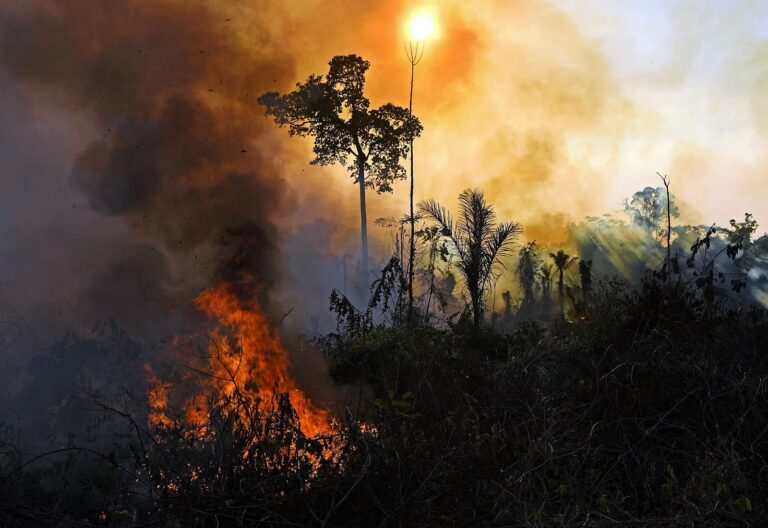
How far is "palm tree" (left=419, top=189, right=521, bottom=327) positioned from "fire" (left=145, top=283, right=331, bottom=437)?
6.03 metres

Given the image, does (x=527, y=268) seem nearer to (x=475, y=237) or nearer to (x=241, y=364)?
(x=475, y=237)

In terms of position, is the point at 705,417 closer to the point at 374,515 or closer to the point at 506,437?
the point at 506,437

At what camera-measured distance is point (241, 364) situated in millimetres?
10023

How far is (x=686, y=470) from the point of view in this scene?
18.5ft

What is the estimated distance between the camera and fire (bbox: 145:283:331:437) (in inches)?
340

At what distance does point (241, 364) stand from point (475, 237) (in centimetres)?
743

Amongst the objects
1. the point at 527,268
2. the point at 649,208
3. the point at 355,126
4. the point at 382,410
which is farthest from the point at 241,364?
the point at 649,208

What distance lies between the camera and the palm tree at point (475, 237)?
14.5m

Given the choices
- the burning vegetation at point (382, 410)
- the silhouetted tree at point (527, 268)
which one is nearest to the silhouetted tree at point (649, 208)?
the silhouetted tree at point (527, 268)

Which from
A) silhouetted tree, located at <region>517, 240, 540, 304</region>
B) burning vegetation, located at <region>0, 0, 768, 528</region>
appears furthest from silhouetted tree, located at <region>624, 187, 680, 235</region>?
burning vegetation, located at <region>0, 0, 768, 528</region>

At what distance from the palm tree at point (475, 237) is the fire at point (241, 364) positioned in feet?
19.8

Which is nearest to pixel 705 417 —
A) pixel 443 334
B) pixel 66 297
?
pixel 443 334

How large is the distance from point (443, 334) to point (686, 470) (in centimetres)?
781

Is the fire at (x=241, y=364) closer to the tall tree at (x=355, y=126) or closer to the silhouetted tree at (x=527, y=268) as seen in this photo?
the tall tree at (x=355, y=126)
